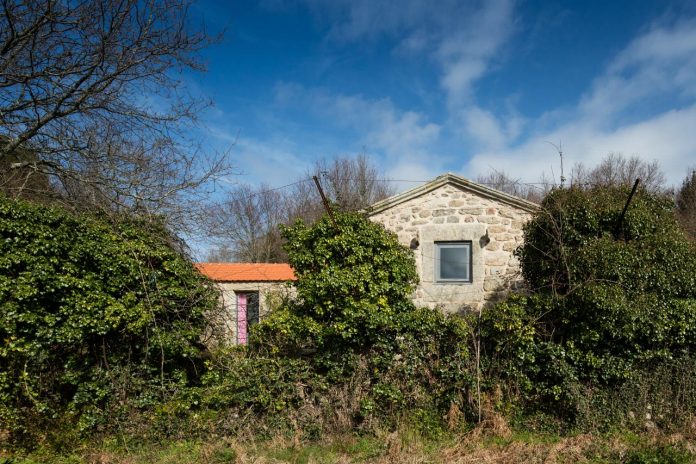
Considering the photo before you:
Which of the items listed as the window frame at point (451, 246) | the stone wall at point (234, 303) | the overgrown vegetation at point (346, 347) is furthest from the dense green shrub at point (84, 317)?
the window frame at point (451, 246)

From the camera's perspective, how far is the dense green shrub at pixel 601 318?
5480 mm

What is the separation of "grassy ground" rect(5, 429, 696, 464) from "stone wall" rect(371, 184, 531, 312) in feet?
12.4

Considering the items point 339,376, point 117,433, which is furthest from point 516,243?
point 117,433

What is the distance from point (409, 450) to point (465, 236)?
5.37 metres

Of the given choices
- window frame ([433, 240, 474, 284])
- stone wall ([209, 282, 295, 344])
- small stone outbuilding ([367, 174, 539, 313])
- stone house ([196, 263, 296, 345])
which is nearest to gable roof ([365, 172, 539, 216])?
small stone outbuilding ([367, 174, 539, 313])

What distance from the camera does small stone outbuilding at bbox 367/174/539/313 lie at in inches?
355

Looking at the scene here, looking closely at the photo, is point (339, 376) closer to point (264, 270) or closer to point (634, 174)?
point (264, 270)

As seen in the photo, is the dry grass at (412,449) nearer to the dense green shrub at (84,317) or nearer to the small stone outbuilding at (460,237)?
the dense green shrub at (84,317)

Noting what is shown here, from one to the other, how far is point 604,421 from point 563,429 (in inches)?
23.5

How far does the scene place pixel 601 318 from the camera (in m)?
5.51

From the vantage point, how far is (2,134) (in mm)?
6371

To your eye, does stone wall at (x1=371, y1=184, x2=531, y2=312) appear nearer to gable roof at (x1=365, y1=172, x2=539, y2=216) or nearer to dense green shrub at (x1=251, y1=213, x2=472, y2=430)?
gable roof at (x1=365, y1=172, x2=539, y2=216)

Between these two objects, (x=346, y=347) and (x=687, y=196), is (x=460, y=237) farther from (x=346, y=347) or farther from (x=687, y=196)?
(x=687, y=196)

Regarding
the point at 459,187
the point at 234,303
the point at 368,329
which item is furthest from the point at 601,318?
the point at 234,303
